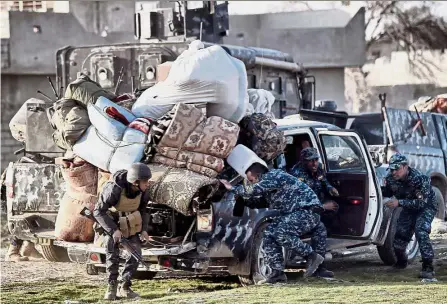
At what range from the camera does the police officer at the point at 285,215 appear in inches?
399

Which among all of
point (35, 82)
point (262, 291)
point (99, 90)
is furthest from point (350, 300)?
point (35, 82)

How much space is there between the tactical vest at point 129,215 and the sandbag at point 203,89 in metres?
1.37

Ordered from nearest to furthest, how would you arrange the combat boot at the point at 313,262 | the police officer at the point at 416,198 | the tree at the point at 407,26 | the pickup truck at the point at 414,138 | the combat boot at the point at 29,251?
the combat boot at the point at 313,262 → the police officer at the point at 416,198 → the combat boot at the point at 29,251 → the pickup truck at the point at 414,138 → the tree at the point at 407,26

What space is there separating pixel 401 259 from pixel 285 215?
7.72 feet

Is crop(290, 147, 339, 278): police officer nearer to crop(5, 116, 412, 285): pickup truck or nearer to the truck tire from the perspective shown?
crop(5, 116, 412, 285): pickup truck

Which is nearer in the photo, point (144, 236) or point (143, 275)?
point (144, 236)

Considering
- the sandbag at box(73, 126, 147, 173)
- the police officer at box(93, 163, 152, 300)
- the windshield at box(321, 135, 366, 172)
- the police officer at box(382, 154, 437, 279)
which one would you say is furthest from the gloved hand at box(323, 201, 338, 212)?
the police officer at box(93, 163, 152, 300)

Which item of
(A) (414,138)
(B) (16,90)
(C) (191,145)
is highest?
(B) (16,90)

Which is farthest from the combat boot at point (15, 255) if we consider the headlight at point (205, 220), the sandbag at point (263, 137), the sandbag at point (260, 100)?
the headlight at point (205, 220)

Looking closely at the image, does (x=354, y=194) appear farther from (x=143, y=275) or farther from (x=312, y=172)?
(x=143, y=275)

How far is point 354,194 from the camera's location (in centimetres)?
1159

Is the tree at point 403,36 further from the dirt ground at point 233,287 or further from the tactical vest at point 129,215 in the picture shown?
the tactical vest at point 129,215

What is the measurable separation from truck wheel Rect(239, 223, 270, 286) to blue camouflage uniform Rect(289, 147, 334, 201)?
1.13m

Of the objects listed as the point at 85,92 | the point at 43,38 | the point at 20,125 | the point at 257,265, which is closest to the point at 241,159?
the point at 257,265
